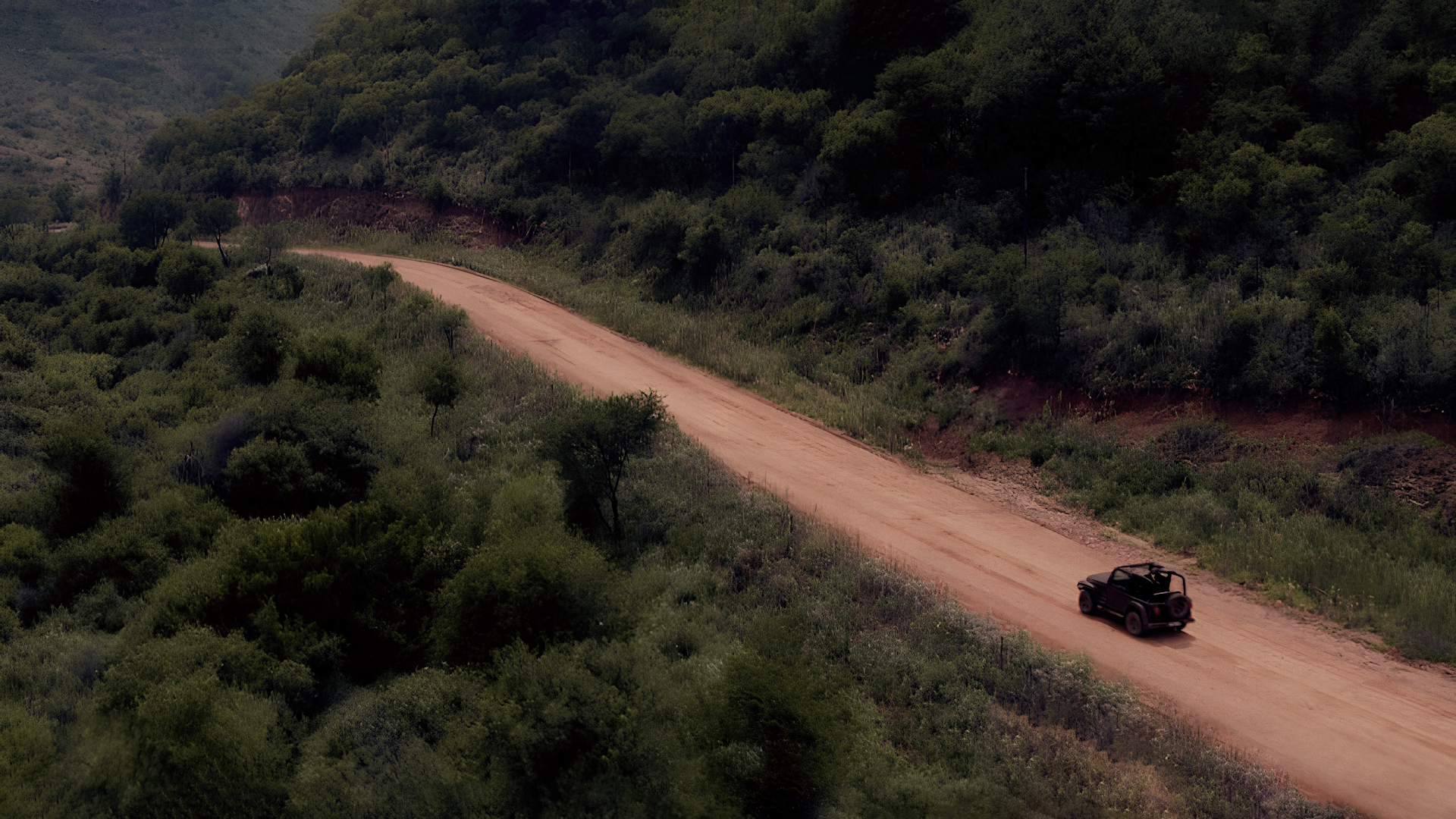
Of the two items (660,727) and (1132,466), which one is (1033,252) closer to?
(1132,466)

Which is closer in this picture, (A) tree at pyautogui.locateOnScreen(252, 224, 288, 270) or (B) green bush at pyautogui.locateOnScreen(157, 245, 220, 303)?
(B) green bush at pyautogui.locateOnScreen(157, 245, 220, 303)

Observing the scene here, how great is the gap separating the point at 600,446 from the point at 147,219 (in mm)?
44575

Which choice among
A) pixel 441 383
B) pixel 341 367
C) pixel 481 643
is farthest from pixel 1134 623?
pixel 341 367

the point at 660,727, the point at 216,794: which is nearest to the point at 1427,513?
the point at 660,727

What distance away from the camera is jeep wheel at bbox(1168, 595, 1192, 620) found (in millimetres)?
14516

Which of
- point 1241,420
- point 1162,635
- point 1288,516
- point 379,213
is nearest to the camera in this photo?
point 1162,635

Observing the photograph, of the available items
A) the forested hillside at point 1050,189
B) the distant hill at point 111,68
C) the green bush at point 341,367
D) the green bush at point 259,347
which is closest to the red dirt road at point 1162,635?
the forested hillside at point 1050,189

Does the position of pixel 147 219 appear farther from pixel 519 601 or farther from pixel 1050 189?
pixel 519 601

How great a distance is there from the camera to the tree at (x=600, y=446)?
61.4 feet

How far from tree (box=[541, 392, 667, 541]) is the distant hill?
83.8 meters

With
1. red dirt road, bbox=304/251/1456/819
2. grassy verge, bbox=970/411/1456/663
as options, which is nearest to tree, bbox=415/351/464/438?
red dirt road, bbox=304/251/1456/819

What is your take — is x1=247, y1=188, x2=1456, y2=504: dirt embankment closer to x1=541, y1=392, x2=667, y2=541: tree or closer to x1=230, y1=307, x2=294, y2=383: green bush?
x1=541, y1=392, x2=667, y2=541: tree

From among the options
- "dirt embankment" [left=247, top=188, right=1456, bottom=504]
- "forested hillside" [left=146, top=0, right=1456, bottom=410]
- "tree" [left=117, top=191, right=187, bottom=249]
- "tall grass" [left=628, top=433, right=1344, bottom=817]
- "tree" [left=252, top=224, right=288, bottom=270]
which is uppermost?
"forested hillside" [left=146, top=0, right=1456, bottom=410]

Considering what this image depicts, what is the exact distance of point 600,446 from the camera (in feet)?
61.5
